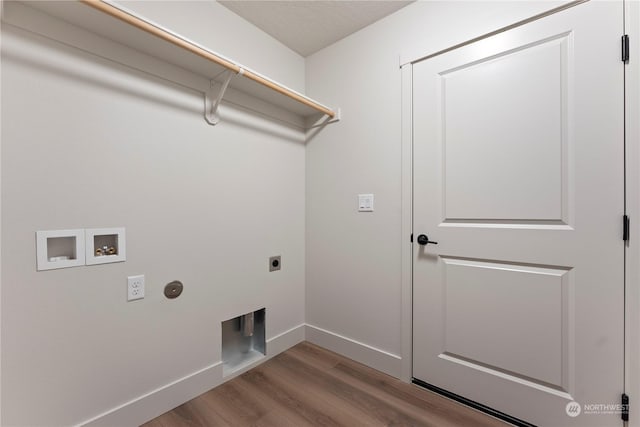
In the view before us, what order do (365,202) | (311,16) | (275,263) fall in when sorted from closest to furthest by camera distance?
(311,16)
(365,202)
(275,263)

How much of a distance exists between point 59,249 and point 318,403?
148cm

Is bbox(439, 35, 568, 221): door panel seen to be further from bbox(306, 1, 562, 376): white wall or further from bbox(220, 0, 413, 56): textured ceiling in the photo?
bbox(220, 0, 413, 56): textured ceiling

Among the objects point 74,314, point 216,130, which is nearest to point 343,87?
point 216,130

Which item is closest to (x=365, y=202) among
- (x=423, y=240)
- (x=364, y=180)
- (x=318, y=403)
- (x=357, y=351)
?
(x=364, y=180)

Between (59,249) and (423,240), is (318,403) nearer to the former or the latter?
(423,240)

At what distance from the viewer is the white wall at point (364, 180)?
166cm

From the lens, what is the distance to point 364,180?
190 cm

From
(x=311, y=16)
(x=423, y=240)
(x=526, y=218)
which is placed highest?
(x=311, y=16)

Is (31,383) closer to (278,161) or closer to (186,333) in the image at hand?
(186,333)

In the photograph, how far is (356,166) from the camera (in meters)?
1.94

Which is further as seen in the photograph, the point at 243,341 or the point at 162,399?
the point at 243,341

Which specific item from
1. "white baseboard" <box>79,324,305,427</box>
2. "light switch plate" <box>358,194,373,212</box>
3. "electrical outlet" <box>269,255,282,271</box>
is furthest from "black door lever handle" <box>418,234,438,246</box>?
"white baseboard" <box>79,324,305,427</box>

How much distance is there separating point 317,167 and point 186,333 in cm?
145

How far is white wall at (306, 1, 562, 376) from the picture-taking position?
5.45 ft
